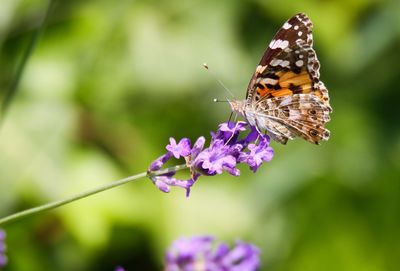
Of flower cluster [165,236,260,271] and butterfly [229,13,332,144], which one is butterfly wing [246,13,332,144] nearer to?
butterfly [229,13,332,144]

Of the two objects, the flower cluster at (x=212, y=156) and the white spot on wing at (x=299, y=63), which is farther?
the white spot on wing at (x=299, y=63)

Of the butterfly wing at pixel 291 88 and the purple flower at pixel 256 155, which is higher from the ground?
the butterfly wing at pixel 291 88

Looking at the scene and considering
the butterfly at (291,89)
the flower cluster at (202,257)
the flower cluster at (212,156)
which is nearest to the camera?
the flower cluster at (212,156)

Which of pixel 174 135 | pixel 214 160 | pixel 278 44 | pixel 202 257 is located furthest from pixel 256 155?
pixel 174 135

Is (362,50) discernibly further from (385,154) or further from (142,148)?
(142,148)

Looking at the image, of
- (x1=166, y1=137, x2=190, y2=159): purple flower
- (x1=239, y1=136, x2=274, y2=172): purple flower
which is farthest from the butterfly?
(x1=166, y1=137, x2=190, y2=159): purple flower

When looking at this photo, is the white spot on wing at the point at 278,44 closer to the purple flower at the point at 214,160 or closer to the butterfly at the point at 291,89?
the butterfly at the point at 291,89

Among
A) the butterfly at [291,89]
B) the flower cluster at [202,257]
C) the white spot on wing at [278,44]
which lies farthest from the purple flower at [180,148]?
the white spot on wing at [278,44]
